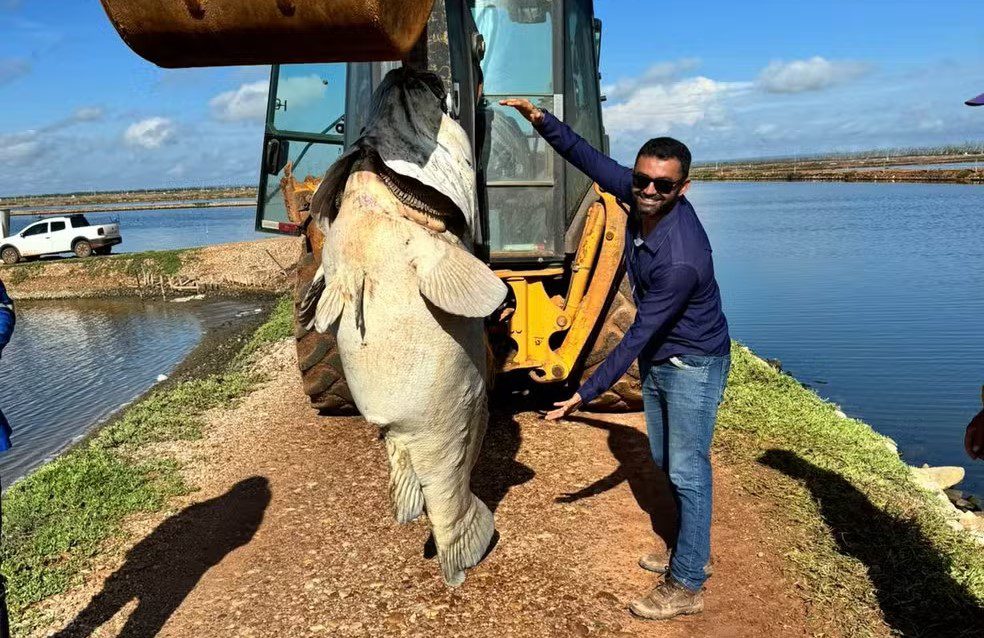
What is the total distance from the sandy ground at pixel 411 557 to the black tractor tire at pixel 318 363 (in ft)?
1.38

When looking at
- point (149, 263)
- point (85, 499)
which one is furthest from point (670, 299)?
point (149, 263)

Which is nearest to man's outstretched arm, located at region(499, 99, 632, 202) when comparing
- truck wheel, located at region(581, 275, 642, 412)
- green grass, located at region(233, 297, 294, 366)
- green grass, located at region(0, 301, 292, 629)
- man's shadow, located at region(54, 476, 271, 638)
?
truck wheel, located at region(581, 275, 642, 412)

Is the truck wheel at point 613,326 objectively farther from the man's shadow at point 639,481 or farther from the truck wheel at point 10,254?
the truck wheel at point 10,254

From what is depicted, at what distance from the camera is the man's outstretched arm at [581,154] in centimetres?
345

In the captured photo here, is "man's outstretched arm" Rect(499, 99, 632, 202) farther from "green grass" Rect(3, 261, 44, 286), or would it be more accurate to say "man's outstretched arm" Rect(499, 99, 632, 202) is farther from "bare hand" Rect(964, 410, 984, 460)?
"green grass" Rect(3, 261, 44, 286)

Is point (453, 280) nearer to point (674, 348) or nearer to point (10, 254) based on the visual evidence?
point (674, 348)

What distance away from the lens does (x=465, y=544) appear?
306 cm

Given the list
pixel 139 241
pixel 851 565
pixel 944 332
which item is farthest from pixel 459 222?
pixel 139 241

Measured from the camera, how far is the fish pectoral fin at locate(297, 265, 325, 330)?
2602 millimetres

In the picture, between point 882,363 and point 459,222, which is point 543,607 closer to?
point 459,222

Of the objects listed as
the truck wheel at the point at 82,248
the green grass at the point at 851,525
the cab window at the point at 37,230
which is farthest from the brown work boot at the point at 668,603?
the cab window at the point at 37,230

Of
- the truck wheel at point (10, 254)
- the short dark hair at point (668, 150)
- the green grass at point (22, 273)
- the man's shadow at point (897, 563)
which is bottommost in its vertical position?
the man's shadow at point (897, 563)

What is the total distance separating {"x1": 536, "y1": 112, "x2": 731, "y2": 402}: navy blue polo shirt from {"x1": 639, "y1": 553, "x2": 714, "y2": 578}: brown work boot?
113 cm

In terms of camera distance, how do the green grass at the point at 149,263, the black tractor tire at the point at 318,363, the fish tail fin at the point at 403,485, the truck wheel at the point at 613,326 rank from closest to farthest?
the fish tail fin at the point at 403,485 < the truck wheel at the point at 613,326 < the black tractor tire at the point at 318,363 < the green grass at the point at 149,263
